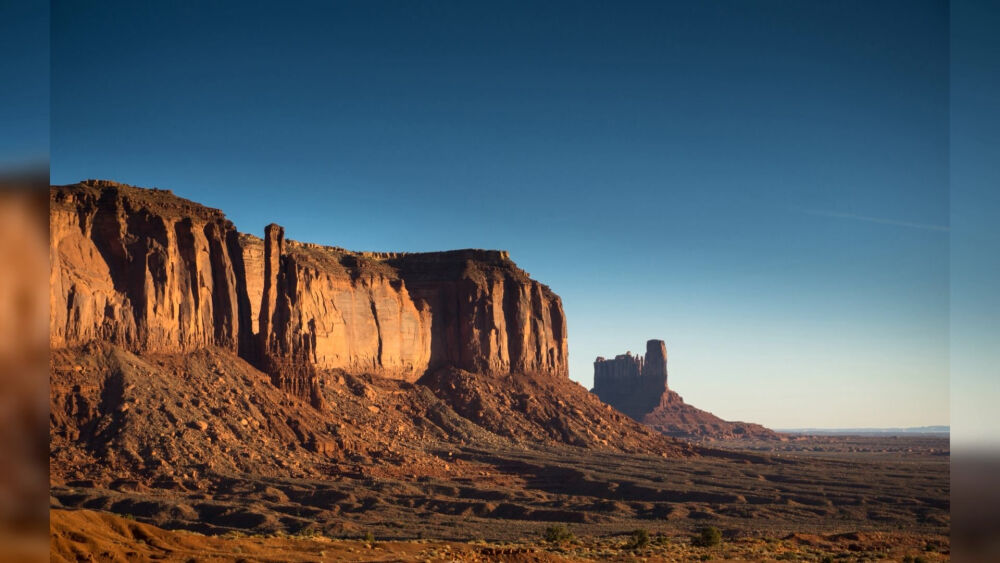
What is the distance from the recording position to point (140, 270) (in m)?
65.8

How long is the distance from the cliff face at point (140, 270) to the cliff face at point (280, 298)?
11cm

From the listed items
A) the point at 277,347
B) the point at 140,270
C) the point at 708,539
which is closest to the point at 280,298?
the point at 277,347

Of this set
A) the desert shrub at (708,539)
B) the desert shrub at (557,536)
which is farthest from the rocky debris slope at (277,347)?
the desert shrub at (708,539)

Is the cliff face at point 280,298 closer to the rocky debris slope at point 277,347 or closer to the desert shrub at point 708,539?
the rocky debris slope at point 277,347

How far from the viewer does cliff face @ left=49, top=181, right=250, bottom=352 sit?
197ft

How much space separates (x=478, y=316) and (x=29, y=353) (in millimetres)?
105810

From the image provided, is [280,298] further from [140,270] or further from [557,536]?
[557,536]

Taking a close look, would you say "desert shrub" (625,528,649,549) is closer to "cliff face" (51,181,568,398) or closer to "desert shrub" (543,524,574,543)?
"desert shrub" (543,524,574,543)

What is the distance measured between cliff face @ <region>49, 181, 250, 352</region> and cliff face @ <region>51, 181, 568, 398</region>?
109 millimetres

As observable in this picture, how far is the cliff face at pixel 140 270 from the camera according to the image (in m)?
59.9

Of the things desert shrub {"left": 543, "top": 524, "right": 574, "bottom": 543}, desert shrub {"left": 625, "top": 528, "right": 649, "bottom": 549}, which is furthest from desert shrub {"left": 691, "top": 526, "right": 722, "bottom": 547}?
desert shrub {"left": 543, "top": 524, "right": 574, "bottom": 543}

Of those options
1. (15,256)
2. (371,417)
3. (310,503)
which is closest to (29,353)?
(15,256)

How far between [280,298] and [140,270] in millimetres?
20286

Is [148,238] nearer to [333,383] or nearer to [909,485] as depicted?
[333,383]
